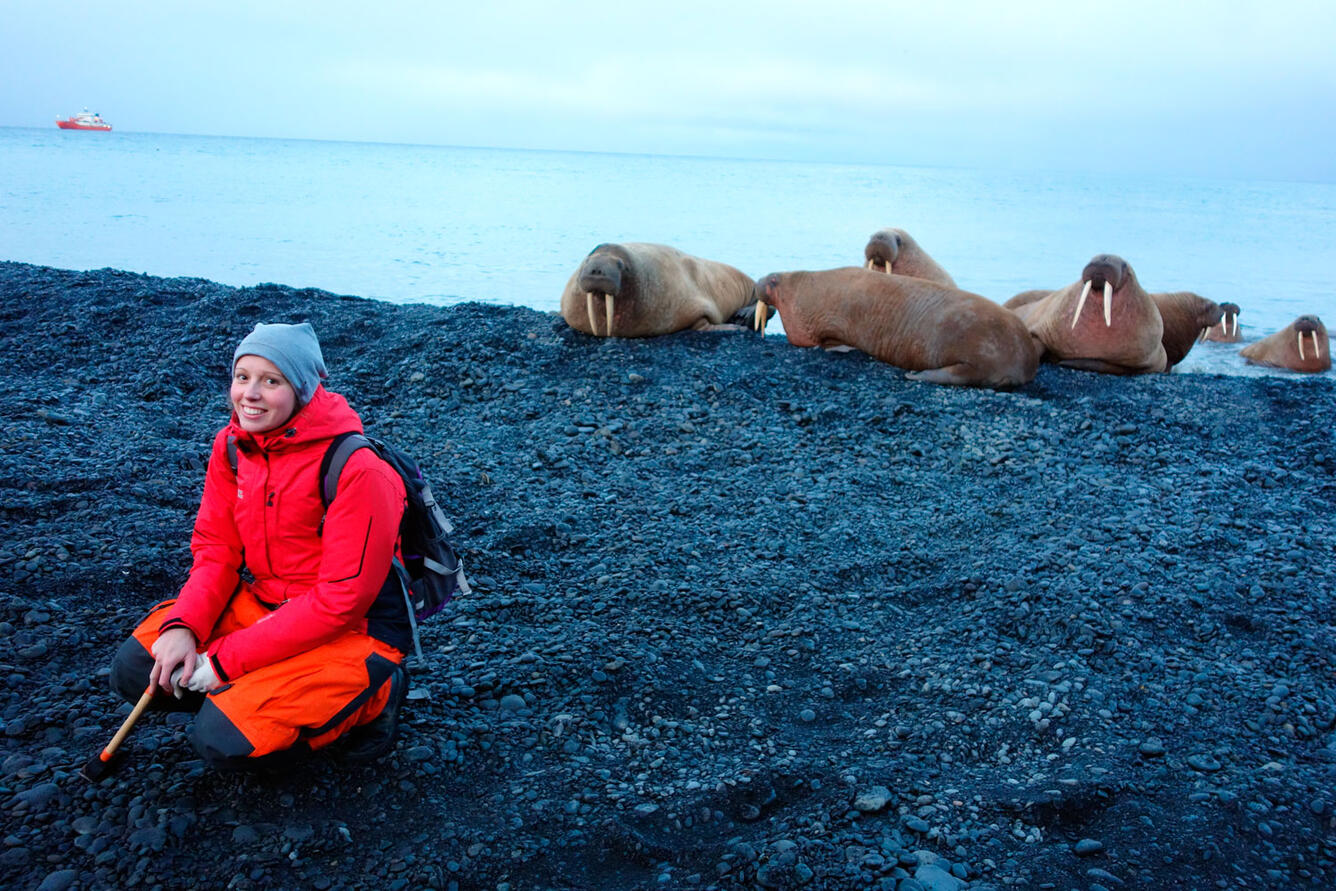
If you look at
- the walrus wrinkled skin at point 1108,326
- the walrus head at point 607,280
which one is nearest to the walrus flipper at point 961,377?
the walrus wrinkled skin at point 1108,326

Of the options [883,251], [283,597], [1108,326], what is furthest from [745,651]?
[883,251]

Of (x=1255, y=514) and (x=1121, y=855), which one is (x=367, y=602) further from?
(x=1255, y=514)

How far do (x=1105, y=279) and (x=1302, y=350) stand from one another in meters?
3.50

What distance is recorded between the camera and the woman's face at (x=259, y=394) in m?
2.22

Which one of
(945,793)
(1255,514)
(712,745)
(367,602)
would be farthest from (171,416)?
(1255,514)

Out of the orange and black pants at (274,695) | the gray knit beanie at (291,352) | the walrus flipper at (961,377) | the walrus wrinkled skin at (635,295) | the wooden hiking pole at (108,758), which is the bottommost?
the wooden hiking pole at (108,758)

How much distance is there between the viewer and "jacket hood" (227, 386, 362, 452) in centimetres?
229

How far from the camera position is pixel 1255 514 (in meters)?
4.42

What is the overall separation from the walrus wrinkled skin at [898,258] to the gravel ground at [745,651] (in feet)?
11.1

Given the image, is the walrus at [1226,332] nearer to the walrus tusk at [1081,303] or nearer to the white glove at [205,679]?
the walrus tusk at [1081,303]

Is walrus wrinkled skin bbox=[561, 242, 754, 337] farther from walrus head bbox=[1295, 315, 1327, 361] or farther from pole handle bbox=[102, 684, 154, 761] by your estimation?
walrus head bbox=[1295, 315, 1327, 361]

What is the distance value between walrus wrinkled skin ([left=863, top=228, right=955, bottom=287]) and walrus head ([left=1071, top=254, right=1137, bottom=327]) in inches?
63.5

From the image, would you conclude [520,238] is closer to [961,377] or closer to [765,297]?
[765,297]

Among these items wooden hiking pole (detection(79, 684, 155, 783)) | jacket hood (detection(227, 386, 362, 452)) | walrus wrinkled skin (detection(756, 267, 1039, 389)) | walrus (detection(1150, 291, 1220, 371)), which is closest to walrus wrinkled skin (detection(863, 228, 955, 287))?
walrus wrinkled skin (detection(756, 267, 1039, 389))
